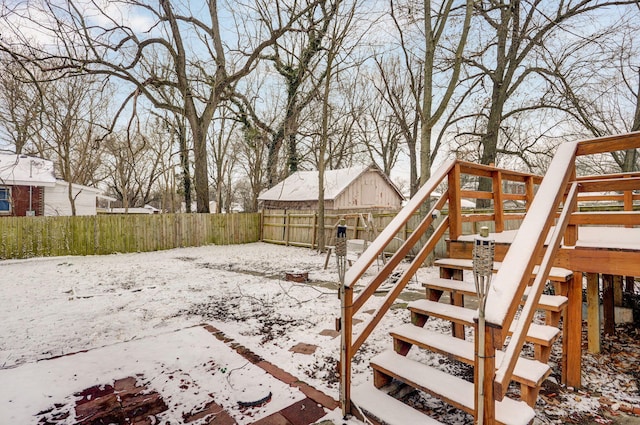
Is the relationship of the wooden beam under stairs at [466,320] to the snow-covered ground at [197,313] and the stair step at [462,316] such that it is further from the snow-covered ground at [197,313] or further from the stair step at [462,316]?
the snow-covered ground at [197,313]

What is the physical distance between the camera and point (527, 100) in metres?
10.3

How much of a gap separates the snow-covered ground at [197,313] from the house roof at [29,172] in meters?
8.11

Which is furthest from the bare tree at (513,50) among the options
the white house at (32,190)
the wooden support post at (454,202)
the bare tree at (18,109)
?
the white house at (32,190)

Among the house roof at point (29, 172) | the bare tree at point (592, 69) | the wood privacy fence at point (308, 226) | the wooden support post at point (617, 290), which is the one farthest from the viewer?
the house roof at point (29, 172)

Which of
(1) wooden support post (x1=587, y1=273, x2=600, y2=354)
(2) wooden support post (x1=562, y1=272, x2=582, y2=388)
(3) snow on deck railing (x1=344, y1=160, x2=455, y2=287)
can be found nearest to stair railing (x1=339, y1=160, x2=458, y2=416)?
(3) snow on deck railing (x1=344, y1=160, x2=455, y2=287)

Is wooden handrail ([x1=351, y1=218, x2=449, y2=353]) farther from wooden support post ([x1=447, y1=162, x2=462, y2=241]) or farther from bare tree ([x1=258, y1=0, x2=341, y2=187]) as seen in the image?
bare tree ([x1=258, y1=0, x2=341, y2=187])

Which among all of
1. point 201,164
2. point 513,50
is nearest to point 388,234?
point 513,50

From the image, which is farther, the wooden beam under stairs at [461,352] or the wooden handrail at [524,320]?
the wooden beam under stairs at [461,352]

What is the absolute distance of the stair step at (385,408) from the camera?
1860mm

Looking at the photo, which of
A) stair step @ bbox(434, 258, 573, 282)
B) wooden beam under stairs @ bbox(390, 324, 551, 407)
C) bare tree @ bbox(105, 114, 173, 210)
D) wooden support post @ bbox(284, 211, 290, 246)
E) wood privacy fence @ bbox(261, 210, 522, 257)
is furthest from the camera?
bare tree @ bbox(105, 114, 173, 210)

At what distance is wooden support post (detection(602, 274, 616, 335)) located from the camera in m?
3.30

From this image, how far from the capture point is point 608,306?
11.0ft

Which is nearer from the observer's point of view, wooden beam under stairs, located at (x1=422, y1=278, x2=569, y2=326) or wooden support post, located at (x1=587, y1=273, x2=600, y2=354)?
wooden beam under stairs, located at (x1=422, y1=278, x2=569, y2=326)

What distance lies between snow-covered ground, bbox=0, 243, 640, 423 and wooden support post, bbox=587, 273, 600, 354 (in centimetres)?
25
